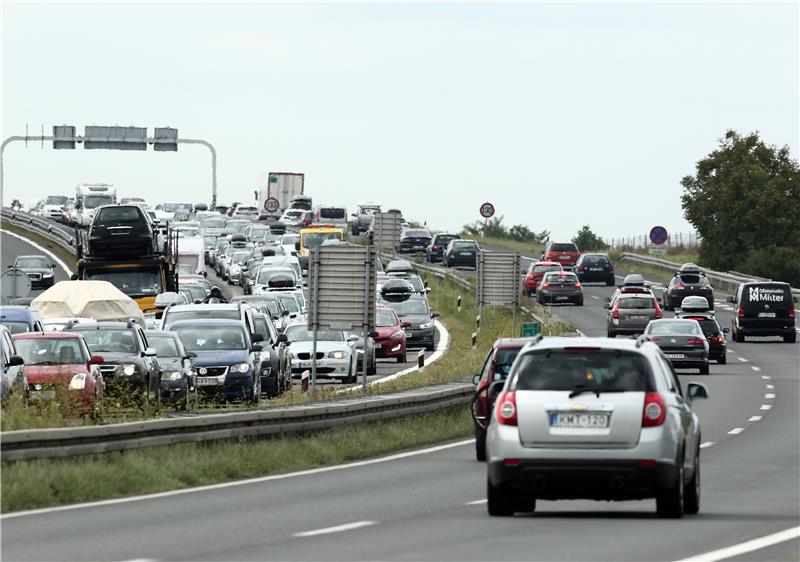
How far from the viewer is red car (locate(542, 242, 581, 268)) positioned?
330 ft

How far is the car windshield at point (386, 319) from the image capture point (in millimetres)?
54500

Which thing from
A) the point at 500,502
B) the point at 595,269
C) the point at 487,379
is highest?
the point at 487,379

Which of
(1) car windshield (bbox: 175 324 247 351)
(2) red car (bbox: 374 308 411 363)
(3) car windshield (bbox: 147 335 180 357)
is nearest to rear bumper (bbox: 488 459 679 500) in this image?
(3) car windshield (bbox: 147 335 180 357)

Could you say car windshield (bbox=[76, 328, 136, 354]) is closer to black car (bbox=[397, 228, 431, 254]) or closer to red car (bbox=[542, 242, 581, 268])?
red car (bbox=[542, 242, 581, 268])

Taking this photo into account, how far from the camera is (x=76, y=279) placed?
4991 centimetres

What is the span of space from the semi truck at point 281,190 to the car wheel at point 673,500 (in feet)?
393

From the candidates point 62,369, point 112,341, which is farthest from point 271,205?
point 62,369

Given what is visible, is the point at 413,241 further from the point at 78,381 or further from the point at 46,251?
the point at 78,381

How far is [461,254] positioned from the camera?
102312mm

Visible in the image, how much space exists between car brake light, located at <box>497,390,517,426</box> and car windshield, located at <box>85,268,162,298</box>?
34.4 metres

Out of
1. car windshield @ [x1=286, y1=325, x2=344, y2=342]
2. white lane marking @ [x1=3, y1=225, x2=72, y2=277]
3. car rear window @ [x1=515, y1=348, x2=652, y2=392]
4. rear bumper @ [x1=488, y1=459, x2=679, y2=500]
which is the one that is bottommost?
white lane marking @ [x1=3, y1=225, x2=72, y2=277]

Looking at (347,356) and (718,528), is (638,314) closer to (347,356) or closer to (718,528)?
(347,356)

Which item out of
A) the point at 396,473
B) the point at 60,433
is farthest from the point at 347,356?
the point at 60,433

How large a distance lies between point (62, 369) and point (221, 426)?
17.6 ft
